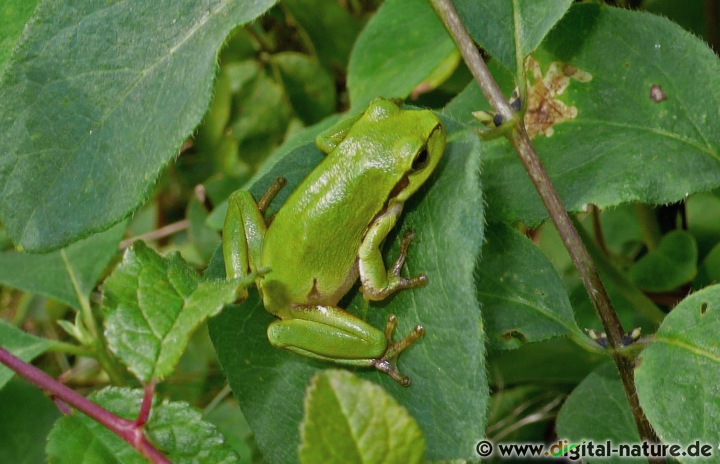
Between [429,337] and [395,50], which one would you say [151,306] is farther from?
[395,50]

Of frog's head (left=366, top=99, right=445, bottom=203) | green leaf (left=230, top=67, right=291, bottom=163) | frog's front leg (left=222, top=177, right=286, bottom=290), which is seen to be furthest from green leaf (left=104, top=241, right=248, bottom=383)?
green leaf (left=230, top=67, right=291, bottom=163)

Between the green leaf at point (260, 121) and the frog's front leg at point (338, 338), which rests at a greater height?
the green leaf at point (260, 121)

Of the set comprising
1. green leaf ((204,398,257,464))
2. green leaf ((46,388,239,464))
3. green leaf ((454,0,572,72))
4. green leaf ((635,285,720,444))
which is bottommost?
green leaf ((204,398,257,464))

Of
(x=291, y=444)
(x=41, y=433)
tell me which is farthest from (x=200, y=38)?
(x=41, y=433)

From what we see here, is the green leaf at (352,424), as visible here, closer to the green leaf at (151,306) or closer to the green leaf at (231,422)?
the green leaf at (151,306)

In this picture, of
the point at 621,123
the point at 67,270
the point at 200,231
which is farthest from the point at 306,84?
the point at 621,123

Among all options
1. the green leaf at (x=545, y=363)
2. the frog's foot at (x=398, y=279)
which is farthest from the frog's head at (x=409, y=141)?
the green leaf at (x=545, y=363)

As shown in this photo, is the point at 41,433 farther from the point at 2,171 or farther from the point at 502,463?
the point at 502,463

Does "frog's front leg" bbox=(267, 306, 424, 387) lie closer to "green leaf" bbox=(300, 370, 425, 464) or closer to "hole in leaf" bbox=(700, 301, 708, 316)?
"green leaf" bbox=(300, 370, 425, 464)
